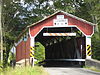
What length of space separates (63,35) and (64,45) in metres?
7.23

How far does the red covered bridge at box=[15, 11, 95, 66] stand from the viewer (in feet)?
69.2

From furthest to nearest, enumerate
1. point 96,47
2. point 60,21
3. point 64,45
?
point 64,45 < point 96,47 < point 60,21

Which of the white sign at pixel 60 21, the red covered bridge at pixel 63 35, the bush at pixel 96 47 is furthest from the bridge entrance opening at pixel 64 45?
the bush at pixel 96 47

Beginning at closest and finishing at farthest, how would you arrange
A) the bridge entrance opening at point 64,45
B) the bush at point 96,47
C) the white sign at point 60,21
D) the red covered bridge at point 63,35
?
the red covered bridge at point 63,35 → the white sign at point 60,21 → the bush at point 96,47 → the bridge entrance opening at point 64,45

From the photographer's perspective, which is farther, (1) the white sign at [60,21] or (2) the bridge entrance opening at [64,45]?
(2) the bridge entrance opening at [64,45]

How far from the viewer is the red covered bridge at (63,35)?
2109 centimetres

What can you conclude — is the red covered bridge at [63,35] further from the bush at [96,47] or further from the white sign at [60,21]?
the bush at [96,47]

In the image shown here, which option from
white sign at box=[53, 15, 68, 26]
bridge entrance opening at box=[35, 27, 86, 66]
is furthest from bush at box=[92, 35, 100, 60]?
white sign at box=[53, 15, 68, 26]

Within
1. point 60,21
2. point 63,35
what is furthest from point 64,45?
point 60,21

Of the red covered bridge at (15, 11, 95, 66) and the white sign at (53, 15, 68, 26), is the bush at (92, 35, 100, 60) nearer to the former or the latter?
the red covered bridge at (15, 11, 95, 66)

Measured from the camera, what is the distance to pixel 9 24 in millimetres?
37938

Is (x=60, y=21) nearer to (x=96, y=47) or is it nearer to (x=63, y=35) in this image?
(x=63, y=35)

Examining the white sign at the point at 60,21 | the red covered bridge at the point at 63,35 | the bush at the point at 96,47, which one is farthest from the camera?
the bush at the point at 96,47

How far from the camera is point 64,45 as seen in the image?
2850 centimetres
